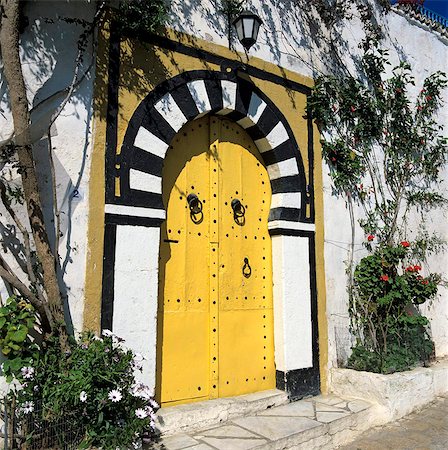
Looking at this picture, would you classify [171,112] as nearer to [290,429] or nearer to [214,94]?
[214,94]

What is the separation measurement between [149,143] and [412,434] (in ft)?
11.1

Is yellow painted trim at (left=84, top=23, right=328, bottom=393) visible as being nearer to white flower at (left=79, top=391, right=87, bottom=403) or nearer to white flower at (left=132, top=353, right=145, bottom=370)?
white flower at (left=132, top=353, right=145, bottom=370)

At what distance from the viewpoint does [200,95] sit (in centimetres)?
427

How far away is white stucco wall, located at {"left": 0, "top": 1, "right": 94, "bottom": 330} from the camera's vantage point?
3354mm

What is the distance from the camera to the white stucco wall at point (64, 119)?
3.35m

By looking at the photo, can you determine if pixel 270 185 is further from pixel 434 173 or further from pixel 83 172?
pixel 434 173

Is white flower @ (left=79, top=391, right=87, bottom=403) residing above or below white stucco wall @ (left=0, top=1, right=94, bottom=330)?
below

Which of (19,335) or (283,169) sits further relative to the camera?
(283,169)

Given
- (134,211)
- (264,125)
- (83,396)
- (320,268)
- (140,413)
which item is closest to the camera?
(83,396)

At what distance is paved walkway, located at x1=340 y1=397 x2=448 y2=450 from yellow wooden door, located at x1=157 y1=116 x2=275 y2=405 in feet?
3.36

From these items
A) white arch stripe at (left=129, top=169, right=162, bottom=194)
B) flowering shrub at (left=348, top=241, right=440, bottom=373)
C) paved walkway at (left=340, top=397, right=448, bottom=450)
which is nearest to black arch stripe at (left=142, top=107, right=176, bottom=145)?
white arch stripe at (left=129, top=169, right=162, bottom=194)

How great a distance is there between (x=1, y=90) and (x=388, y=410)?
13.9ft

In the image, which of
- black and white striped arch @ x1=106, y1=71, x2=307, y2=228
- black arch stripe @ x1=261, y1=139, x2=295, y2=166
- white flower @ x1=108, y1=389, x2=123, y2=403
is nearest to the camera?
white flower @ x1=108, y1=389, x2=123, y2=403

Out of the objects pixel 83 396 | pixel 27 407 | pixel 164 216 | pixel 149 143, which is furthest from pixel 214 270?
pixel 27 407
